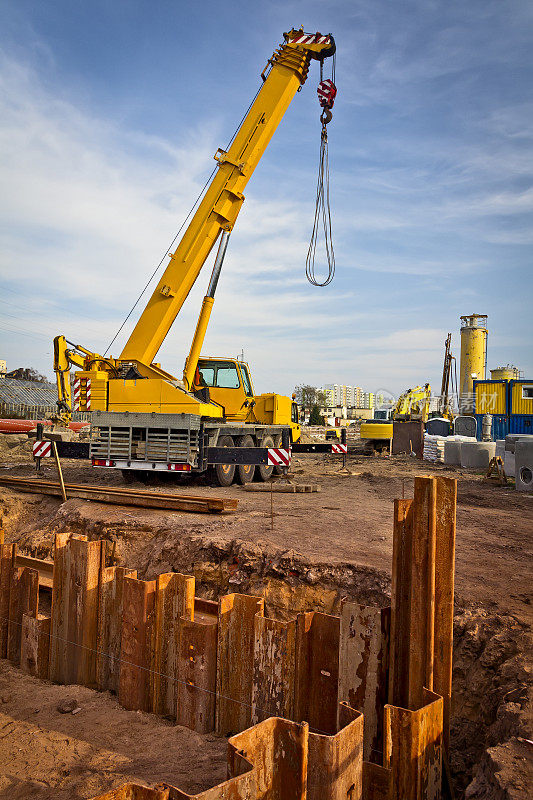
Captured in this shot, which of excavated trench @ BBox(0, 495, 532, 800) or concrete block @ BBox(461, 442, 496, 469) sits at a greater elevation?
concrete block @ BBox(461, 442, 496, 469)

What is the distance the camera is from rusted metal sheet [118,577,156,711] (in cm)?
453

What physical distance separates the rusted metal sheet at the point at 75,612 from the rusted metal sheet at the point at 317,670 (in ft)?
7.25

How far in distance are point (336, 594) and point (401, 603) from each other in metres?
1.98

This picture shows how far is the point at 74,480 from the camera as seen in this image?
12406 mm

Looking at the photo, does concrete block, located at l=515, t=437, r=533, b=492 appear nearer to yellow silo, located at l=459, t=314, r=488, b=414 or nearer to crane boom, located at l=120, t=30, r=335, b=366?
crane boom, located at l=120, t=30, r=335, b=366

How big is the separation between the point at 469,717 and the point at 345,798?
1.56 m

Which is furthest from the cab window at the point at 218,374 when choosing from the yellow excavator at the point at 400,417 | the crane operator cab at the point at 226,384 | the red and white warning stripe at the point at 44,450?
the yellow excavator at the point at 400,417

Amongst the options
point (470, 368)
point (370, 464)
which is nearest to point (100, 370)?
point (370, 464)

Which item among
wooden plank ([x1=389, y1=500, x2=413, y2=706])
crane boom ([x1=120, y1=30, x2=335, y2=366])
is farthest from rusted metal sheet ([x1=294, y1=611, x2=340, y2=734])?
crane boom ([x1=120, y1=30, x2=335, y2=366])

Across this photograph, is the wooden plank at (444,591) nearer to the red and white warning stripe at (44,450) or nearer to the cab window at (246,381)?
the cab window at (246,381)

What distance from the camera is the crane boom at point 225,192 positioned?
1083 cm

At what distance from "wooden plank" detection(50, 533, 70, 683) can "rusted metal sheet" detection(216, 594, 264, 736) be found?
75.5 inches

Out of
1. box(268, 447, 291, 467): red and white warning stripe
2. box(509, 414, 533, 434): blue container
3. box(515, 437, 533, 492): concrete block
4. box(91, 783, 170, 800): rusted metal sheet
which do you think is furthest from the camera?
box(509, 414, 533, 434): blue container

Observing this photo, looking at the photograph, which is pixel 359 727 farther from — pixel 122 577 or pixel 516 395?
pixel 516 395
